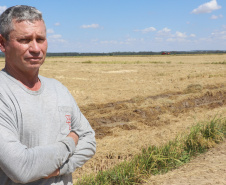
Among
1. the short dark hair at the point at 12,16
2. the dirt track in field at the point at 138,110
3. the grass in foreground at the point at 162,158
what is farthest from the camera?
the dirt track in field at the point at 138,110

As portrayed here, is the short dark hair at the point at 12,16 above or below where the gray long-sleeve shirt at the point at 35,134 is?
above

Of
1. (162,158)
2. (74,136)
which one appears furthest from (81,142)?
(162,158)

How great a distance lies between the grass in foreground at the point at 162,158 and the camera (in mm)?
4008

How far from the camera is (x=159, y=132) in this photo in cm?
660

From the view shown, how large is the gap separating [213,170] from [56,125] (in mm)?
3502

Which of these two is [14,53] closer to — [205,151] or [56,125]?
[56,125]

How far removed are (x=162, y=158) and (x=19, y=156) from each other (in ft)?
11.4

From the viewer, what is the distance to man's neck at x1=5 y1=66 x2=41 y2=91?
1.43 m

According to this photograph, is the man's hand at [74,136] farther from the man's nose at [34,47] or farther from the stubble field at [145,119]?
the stubble field at [145,119]

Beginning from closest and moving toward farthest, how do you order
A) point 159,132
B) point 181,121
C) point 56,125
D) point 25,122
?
point 25,122 < point 56,125 < point 159,132 < point 181,121

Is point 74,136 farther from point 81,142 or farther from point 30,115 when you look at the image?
point 30,115

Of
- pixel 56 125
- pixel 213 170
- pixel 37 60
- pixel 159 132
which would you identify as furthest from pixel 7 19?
A: pixel 159 132

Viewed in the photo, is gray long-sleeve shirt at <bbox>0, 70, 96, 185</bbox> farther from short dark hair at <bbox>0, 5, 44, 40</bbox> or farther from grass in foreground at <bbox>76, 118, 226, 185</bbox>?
grass in foreground at <bbox>76, 118, 226, 185</bbox>

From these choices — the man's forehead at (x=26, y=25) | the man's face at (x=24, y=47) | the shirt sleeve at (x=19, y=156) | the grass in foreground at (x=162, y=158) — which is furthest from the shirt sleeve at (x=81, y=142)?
the grass in foreground at (x=162, y=158)
